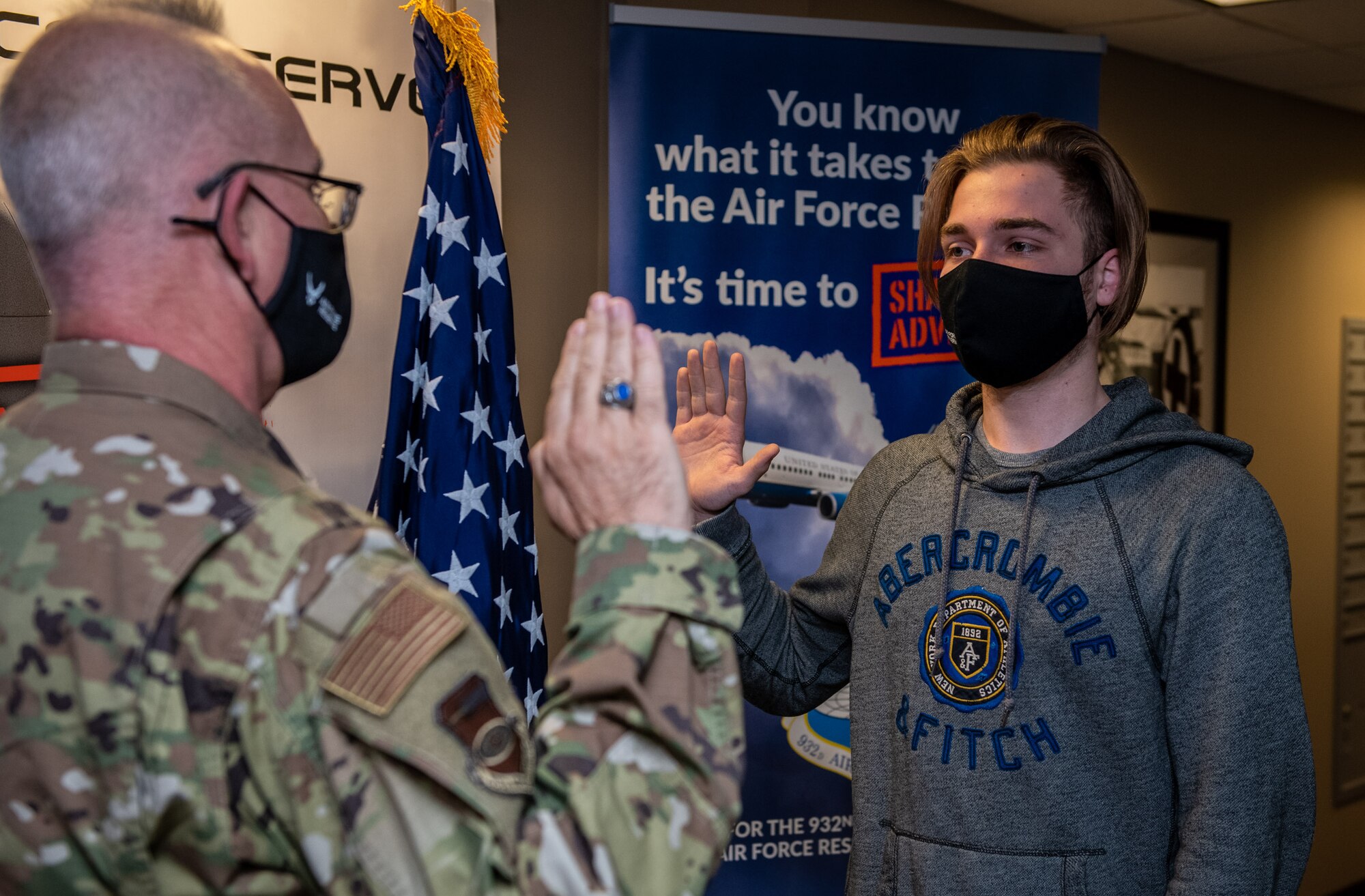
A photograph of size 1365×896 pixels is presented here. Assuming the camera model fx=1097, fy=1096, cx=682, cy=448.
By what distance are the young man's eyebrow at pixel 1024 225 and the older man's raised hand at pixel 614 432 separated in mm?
891

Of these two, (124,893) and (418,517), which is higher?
(418,517)

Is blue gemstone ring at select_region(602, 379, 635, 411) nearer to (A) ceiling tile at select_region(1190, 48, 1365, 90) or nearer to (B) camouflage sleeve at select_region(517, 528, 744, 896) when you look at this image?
(B) camouflage sleeve at select_region(517, 528, 744, 896)

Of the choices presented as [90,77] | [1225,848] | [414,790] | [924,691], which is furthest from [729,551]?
[90,77]

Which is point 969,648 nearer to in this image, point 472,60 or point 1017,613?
point 1017,613

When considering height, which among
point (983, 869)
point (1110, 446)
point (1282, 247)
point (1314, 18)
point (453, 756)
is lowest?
point (983, 869)

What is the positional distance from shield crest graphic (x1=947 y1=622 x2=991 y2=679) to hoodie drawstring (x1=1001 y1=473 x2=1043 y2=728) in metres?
0.03

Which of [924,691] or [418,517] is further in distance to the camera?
[418,517]

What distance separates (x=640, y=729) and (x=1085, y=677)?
835 mm

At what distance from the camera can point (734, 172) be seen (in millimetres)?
2500

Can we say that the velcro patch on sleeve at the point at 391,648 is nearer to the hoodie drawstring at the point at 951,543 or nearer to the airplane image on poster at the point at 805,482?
the hoodie drawstring at the point at 951,543

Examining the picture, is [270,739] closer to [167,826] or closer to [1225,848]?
[167,826]

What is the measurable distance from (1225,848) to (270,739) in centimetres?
111

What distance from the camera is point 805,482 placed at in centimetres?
256

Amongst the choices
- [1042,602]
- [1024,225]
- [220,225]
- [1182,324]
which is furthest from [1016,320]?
[1182,324]
